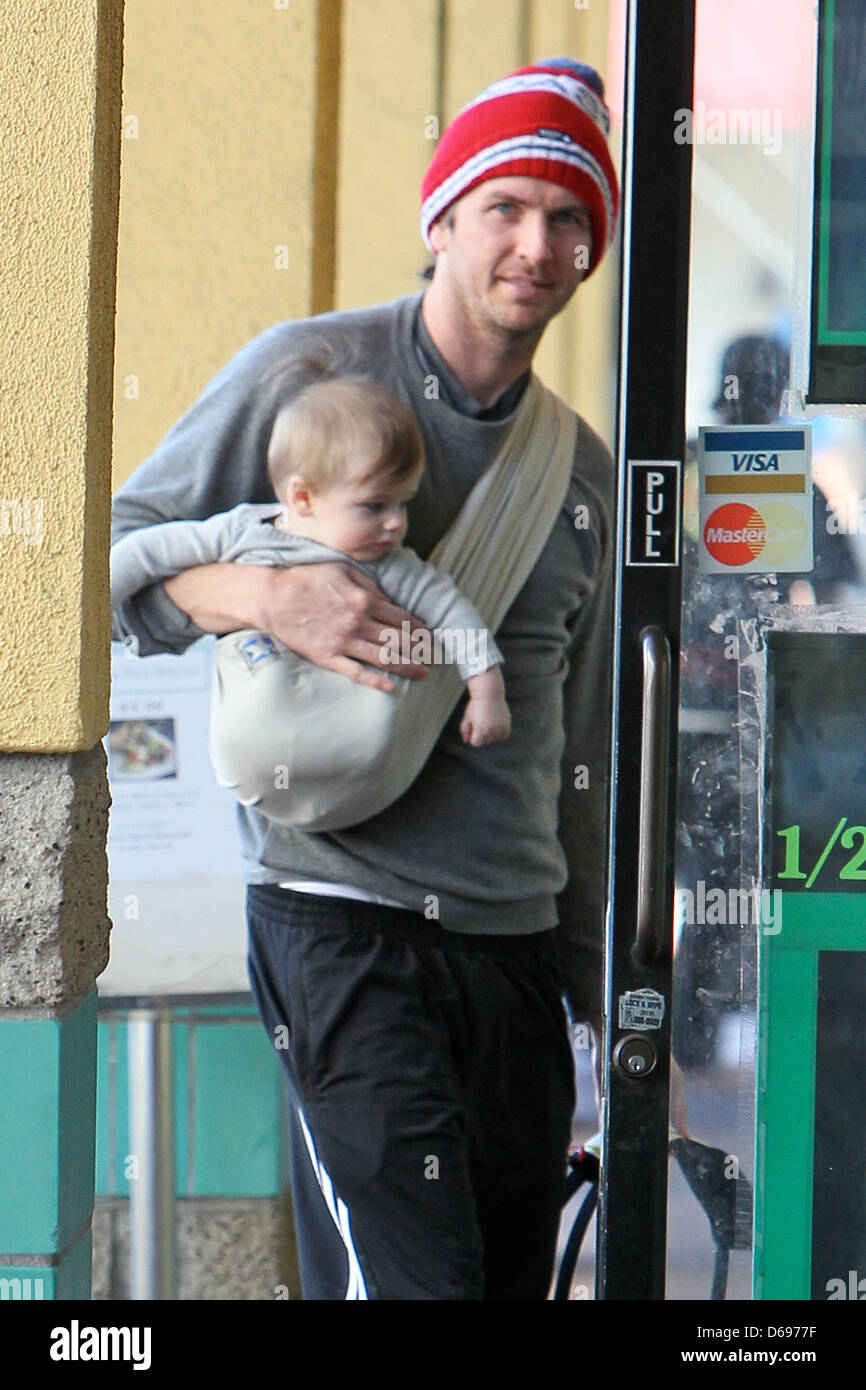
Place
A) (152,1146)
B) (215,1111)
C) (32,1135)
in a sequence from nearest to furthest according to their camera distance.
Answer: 1. (32,1135)
2. (152,1146)
3. (215,1111)

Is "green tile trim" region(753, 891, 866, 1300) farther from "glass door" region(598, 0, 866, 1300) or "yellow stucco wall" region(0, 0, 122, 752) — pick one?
"yellow stucco wall" region(0, 0, 122, 752)

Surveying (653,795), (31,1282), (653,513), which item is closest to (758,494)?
(653,513)

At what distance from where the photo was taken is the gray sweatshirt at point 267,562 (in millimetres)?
1995

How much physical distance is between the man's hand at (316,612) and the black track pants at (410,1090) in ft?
1.08

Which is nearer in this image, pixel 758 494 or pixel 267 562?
pixel 758 494

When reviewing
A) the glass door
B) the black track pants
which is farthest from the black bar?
the black track pants

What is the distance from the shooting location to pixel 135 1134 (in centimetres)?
260

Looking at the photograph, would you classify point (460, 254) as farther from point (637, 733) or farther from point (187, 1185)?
point (187, 1185)

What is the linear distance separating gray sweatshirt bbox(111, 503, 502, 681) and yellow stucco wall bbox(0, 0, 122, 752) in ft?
1.50

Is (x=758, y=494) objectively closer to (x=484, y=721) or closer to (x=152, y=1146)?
(x=484, y=721)

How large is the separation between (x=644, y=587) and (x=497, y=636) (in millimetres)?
487

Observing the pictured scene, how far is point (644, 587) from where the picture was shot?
1646 millimetres

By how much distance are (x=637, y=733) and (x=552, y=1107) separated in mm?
788

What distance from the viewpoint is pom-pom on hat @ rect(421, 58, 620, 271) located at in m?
2.01
